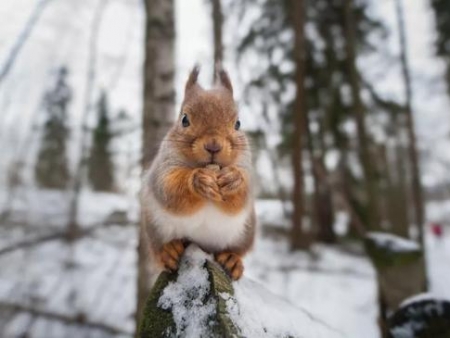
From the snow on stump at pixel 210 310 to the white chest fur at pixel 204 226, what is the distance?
0.17m

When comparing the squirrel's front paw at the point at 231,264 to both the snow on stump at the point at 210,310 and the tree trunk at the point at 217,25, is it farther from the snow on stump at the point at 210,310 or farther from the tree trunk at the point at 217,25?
the tree trunk at the point at 217,25

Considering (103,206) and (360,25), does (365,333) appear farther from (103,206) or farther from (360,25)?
(360,25)

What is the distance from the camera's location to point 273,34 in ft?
31.2

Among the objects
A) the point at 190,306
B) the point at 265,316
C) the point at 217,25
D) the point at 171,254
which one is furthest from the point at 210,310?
the point at 217,25

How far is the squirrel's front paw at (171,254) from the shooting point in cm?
125

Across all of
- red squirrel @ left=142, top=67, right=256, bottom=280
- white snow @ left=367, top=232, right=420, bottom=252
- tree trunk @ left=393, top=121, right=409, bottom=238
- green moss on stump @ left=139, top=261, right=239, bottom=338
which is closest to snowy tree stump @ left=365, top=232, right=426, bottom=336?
white snow @ left=367, top=232, right=420, bottom=252

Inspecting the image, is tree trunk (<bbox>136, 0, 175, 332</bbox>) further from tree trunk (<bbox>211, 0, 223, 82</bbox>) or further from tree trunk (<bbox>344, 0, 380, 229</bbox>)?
tree trunk (<bbox>344, 0, 380, 229</bbox>)

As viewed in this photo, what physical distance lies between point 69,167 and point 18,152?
3233 mm

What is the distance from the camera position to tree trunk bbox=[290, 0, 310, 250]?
711 cm

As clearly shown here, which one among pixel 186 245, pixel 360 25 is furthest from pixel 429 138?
pixel 186 245

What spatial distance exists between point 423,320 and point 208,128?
1050 millimetres

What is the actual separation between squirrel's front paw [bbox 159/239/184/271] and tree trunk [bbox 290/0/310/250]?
5.97 meters

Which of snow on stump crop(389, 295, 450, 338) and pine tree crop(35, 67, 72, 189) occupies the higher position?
pine tree crop(35, 67, 72, 189)

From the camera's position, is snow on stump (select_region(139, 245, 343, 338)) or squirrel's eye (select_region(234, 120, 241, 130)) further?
squirrel's eye (select_region(234, 120, 241, 130))
